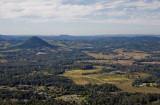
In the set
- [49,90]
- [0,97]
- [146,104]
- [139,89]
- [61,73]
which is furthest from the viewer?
[61,73]

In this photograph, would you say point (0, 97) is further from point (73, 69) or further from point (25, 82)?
point (73, 69)

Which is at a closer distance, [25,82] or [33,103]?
[33,103]

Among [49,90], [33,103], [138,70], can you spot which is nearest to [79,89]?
[49,90]

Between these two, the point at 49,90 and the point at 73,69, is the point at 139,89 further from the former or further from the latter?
the point at 73,69

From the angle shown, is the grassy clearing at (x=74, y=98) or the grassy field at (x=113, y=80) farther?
the grassy field at (x=113, y=80)

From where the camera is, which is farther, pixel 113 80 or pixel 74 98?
pixel 113 80

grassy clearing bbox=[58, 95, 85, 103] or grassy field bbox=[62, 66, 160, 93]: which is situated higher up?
grassy clearing bbox=[58, 95, 85, 103]

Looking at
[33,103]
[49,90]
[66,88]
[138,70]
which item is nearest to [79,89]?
[66,88]

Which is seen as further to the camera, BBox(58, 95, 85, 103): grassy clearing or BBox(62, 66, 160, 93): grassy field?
BBox(62, 66, 160, 93): grassy field

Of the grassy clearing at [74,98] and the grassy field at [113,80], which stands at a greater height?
the grassy clearing at [74,98]

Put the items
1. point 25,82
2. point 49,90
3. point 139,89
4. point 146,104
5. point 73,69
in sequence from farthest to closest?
point 73,69 → point 25,82 → point 139,89 → point 49,90 → point 146,104

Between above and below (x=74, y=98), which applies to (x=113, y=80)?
below
